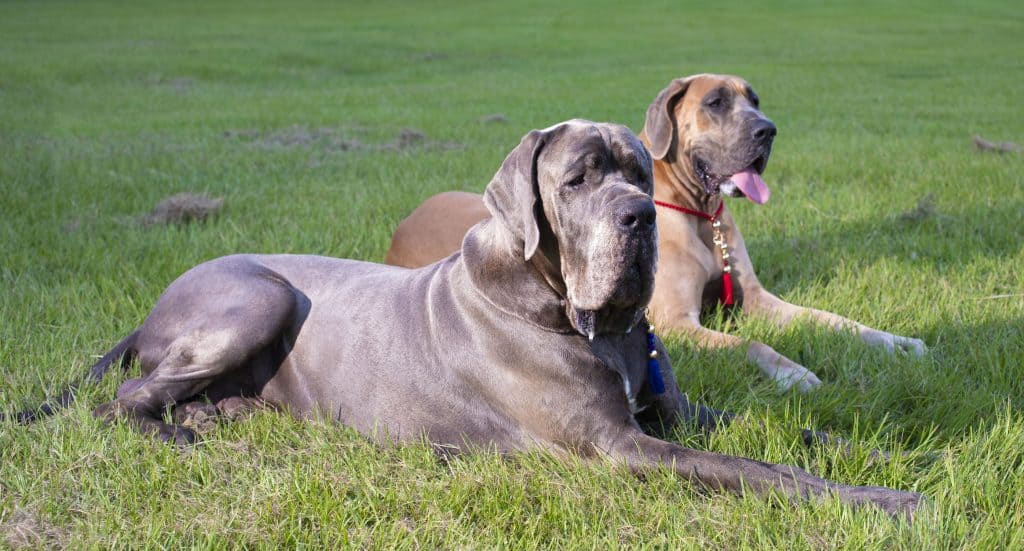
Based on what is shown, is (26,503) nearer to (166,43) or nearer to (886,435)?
(886,435)

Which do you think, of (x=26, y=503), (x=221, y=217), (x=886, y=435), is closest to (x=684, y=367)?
(x=886, y=435)

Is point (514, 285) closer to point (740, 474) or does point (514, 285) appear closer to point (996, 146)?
point (740, 474)

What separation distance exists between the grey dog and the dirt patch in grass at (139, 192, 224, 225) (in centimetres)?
298

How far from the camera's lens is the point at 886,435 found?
10.4ft

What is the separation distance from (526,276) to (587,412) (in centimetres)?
48

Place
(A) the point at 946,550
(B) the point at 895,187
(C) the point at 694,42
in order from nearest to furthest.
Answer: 1. (A) the point at 946,550
2. (B) the point at 895,187
3. (C) the point at 694,42

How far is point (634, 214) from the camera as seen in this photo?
9.02 ft

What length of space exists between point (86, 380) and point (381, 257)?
7.73 ft

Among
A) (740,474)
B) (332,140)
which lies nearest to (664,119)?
(740,474)

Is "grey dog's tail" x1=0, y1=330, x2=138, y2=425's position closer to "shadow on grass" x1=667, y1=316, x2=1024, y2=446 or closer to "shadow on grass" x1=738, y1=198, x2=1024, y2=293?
"shadow on grass" x1=667, y1=316, x2=1024, y2=446

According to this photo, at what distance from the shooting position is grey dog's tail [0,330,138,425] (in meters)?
3.65

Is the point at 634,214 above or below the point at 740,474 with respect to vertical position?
above

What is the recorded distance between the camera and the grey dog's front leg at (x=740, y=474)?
272 centimetres

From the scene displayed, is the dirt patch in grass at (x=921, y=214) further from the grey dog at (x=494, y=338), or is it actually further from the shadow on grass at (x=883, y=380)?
the grey dog at (x=494, y=338)
